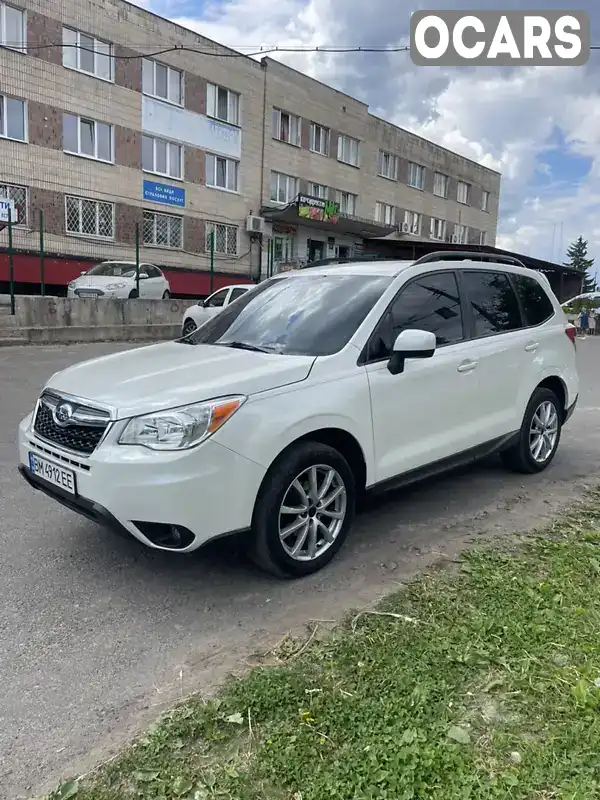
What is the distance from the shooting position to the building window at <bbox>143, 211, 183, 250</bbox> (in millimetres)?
25750

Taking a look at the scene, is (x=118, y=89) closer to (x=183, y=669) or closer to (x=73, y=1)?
(x=73, y=1)

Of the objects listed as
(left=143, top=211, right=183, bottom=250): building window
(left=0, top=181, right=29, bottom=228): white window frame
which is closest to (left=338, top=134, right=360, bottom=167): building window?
(left=143, top=211, right=183, bottom=250): building window

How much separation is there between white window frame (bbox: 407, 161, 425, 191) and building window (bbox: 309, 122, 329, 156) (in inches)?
316

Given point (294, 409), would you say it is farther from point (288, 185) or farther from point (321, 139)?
point (321, 139)

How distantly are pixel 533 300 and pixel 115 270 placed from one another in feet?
52.4

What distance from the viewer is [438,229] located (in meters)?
42.4

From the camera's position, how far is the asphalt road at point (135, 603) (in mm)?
2398

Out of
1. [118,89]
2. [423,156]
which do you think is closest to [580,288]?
[423,156]

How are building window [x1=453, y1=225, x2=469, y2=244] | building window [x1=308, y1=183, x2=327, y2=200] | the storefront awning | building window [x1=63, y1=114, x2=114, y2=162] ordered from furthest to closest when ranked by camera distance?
building window [x1=453, y1=225, x2=469, y2=244]
building window [x1=308, y1=183, x2=327, y2=200]
the storefront awning
building window [x1=63, y1=114, x2=114, y2=162]

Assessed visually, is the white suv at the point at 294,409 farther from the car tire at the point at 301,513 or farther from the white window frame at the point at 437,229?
the white window frame at the point at 437,229

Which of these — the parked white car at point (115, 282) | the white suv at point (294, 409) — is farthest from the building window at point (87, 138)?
the white suv at point (294, 409)

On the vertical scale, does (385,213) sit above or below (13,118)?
below

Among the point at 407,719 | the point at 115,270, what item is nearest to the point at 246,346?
the point at 407,719

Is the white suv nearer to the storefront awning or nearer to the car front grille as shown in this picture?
the car front grille
